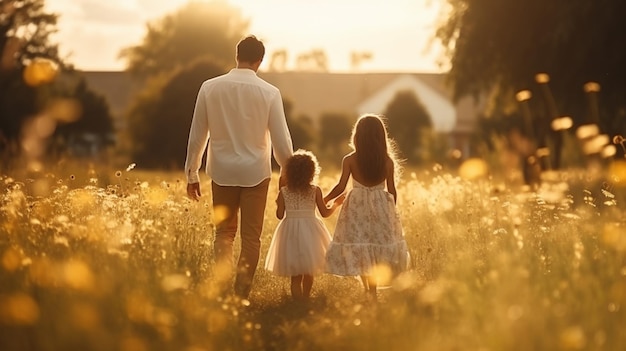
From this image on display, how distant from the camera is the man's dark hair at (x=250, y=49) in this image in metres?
8.39

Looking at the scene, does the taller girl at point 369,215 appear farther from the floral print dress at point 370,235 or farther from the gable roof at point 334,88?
the gable roof at point 334,88

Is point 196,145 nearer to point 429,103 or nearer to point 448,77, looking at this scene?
point 448,77

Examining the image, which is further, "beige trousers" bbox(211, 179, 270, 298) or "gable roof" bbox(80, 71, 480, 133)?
"gable roof" bbox(80, 71, 480, 133)

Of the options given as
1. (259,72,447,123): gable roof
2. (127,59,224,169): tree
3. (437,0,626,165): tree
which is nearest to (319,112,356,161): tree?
(127,59,224,169): tree

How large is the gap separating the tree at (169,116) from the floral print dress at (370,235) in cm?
3287

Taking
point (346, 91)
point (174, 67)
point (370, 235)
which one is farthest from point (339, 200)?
point (346, 91)

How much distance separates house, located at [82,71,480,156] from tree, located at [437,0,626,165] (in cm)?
5725

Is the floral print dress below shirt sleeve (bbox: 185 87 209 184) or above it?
below

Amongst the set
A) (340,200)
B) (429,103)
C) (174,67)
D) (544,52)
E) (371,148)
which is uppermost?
(174,67)

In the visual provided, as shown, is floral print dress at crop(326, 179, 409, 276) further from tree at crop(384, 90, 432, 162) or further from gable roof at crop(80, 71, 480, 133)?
gable roof at crop(80, 71, 480, 133)

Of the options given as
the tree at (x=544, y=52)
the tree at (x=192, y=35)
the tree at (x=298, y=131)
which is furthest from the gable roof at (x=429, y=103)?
the tree at (x=544, y=52)

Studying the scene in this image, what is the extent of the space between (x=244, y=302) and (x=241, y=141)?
2295 millimetres

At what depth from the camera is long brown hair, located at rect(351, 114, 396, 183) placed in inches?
333

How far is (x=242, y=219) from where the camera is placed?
336 inches
